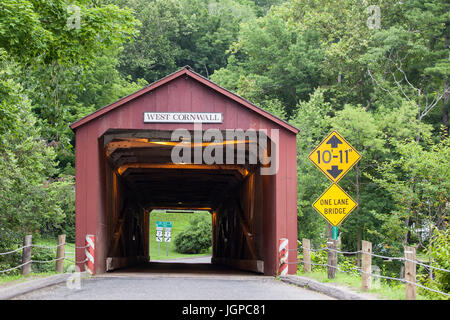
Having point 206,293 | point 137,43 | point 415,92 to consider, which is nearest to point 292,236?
point 206,293

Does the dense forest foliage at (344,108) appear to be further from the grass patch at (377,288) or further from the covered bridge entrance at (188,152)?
the grass patch at (377,288)

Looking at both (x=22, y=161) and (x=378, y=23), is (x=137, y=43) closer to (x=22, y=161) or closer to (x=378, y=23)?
(x=378, y=23)

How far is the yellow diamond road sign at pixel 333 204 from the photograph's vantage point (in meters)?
11.9

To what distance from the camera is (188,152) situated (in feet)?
61.5

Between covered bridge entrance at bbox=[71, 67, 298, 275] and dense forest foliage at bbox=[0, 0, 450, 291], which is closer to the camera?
covered bridge entrance at bbox=[71, 67, 298, 275]

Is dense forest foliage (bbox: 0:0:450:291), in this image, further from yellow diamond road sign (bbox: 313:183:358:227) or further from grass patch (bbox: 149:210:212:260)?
grass patch (bbox: 149:210:212:260)

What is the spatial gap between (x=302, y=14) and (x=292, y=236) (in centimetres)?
2955

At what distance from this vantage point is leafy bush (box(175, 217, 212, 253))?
4734 centimetres

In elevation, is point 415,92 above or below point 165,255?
above

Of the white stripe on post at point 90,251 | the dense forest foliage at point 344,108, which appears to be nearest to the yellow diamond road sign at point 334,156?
the dense forest foliage at point 344,108

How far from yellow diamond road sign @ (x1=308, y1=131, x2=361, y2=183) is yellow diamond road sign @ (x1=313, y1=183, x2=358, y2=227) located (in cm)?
40

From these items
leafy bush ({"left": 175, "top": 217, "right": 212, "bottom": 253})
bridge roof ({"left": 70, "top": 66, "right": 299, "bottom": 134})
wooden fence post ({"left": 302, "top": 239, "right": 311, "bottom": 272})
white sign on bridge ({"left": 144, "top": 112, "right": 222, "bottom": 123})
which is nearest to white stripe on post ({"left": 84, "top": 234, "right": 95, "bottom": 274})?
bridge roof ({"left": 70, "top": 66, "right": 299, "bottom": 134})

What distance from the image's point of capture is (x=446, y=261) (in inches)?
411

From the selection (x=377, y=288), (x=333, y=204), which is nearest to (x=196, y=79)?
(x=333, y=204)
